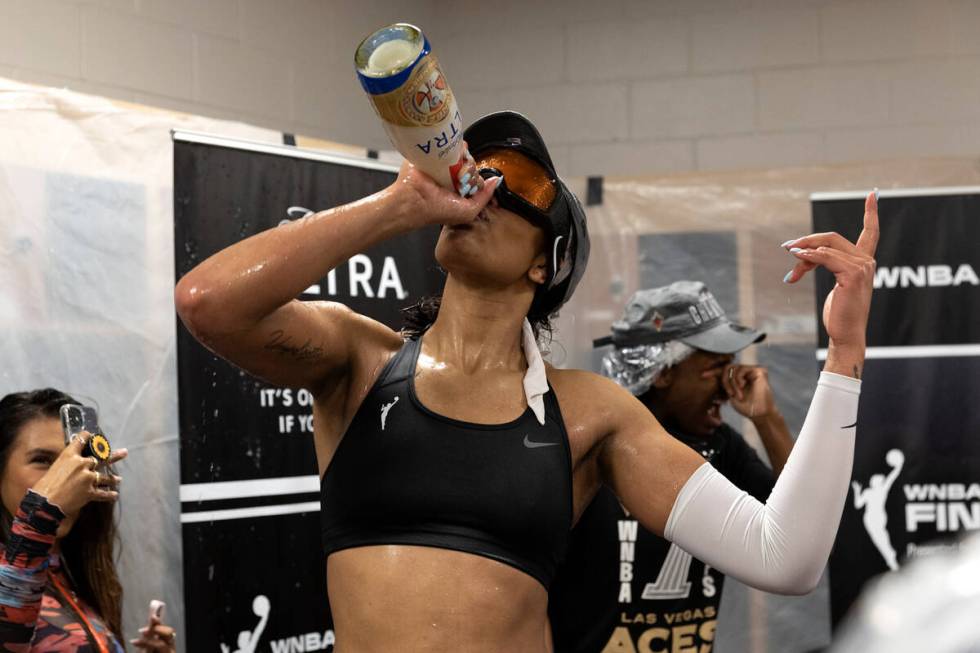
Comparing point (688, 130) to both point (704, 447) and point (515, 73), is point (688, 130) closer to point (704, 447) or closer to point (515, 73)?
point (515, 73)

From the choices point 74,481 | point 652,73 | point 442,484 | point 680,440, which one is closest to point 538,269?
point 442,484

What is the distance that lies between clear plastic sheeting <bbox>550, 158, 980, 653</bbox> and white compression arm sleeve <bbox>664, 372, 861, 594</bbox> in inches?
77.9

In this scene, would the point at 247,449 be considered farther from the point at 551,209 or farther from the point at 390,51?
the point at 390,51

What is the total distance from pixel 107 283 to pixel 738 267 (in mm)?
2003

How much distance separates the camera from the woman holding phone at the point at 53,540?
6.97 ft

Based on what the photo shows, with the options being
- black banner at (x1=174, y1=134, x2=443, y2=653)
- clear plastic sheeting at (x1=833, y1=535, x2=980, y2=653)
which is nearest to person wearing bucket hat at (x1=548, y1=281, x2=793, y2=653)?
black banner at (x1=174, y1=134, x2=443, y2=653)

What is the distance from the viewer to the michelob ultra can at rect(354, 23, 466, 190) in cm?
159

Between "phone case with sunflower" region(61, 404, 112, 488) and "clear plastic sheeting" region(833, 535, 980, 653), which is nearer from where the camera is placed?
"clear plastic sheeting" region(833, 535, 980, 653)

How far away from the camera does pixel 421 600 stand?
1.82 m

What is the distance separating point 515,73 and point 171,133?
6.43ft

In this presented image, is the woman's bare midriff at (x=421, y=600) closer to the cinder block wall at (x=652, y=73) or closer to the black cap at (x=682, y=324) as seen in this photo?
the black cap at (x=682, y=324)

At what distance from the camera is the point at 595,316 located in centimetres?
402

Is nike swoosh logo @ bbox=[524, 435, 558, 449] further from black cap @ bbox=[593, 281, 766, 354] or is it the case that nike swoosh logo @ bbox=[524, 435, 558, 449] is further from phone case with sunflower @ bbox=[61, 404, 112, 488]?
black cap @ bbox=[593, 281, 766, 354]

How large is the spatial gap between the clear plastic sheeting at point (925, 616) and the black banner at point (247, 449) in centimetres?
225
